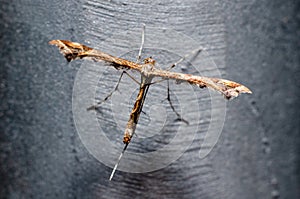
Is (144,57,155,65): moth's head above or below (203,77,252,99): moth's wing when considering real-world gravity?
above

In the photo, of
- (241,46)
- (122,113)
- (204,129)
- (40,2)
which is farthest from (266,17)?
(40,2)

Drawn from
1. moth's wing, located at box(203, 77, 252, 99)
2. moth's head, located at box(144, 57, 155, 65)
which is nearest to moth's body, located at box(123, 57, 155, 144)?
moth's head, located at box(144, 57, 155, 65)

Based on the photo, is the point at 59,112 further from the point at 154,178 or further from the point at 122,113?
the point at 154,178

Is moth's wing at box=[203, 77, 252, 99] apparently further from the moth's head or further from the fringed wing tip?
the moth's head

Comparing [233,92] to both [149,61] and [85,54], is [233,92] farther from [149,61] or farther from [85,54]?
[85,54]

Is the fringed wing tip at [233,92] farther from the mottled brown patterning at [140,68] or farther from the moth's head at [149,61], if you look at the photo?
the moth's head at [149,61]

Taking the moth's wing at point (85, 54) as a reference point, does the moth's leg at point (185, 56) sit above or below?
above

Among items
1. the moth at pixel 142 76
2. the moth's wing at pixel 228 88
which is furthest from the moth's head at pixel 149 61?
the moth's wing at pixel 228 88
